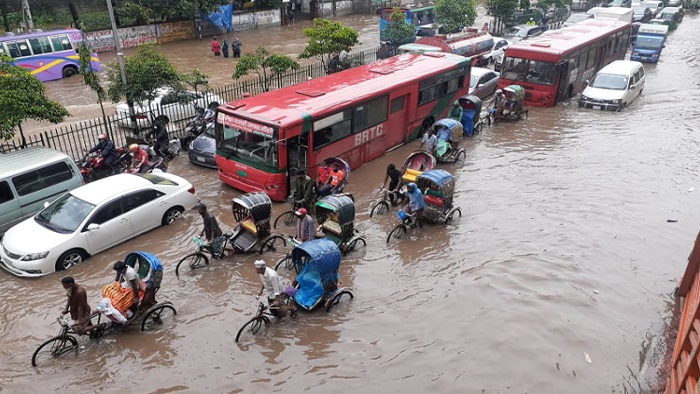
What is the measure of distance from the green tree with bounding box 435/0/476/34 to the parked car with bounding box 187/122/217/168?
72.4ft

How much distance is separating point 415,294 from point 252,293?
321 centimetres

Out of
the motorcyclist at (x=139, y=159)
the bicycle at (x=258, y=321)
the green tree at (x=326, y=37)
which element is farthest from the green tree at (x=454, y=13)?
the bicycle at (x=258, y=321)

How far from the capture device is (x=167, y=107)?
19516 millimetres

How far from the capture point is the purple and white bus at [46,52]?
23.9m

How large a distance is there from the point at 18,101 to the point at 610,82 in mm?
22047

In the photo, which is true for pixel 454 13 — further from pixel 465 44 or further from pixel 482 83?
pixel 482 83

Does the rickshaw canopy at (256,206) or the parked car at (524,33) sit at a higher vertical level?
the parked car at (524,33)

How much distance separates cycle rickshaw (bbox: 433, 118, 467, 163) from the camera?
53.9 feet

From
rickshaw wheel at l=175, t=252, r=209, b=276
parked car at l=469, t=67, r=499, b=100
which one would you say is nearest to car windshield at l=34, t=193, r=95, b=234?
rickshaw wheel at l=175, t=252, r=209, b=276

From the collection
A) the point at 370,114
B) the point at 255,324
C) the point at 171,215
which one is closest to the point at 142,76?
the point at 171,215

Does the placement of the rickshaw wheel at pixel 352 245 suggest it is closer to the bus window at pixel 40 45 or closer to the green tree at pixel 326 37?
the green tree at pixel 326 37

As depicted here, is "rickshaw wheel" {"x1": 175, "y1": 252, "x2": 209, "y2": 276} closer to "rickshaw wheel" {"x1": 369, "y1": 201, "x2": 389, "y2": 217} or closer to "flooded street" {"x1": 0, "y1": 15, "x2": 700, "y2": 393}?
"flooded street" {"x1": 0, "y1": 15, "x2": 700, "y2": 393}

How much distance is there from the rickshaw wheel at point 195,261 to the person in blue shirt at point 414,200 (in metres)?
4.74

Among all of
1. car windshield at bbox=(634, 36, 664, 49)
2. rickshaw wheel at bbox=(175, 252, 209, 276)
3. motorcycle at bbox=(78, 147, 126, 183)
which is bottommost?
rickshaw wheel at bbox=(175, 252, 209, 276)
